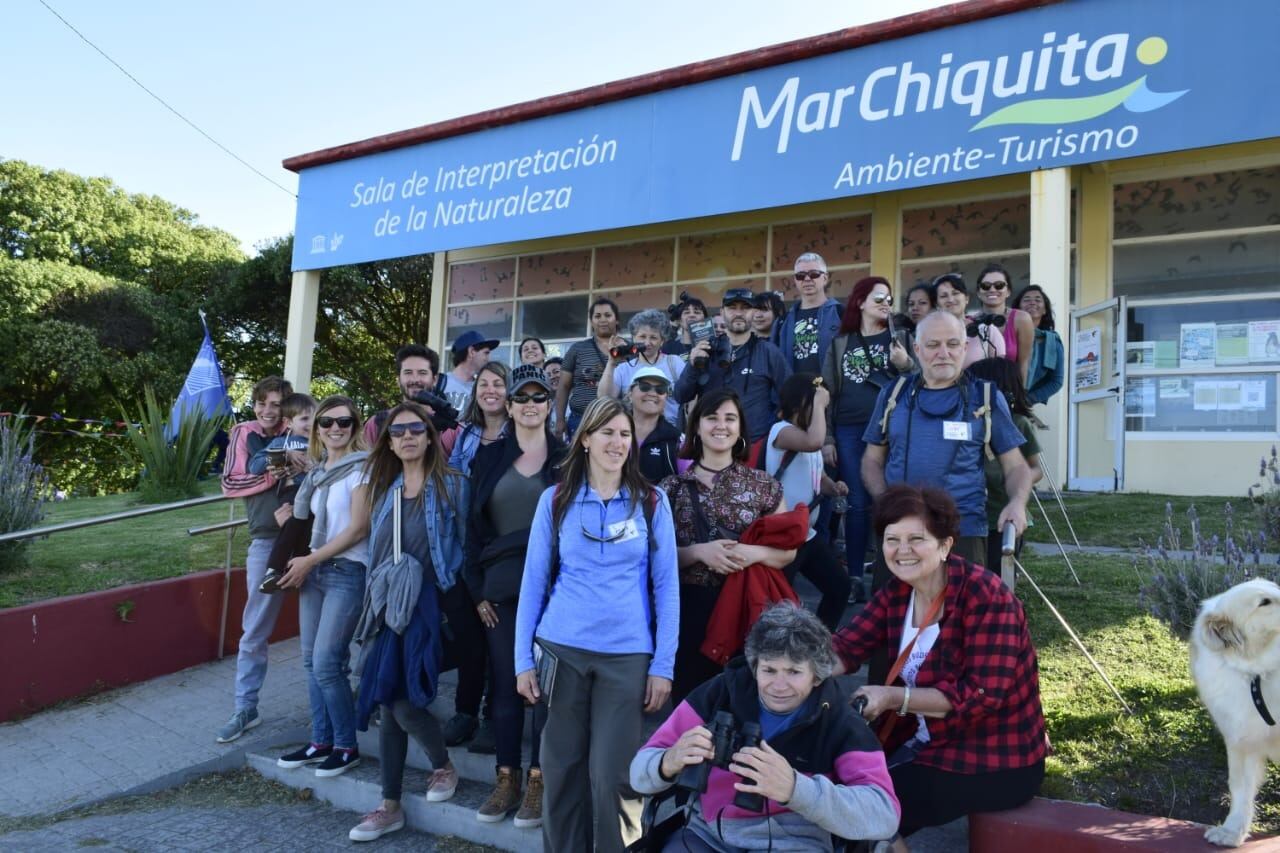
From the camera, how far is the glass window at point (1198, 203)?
9016 mm

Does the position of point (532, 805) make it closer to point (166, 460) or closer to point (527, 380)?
point (527, 380)

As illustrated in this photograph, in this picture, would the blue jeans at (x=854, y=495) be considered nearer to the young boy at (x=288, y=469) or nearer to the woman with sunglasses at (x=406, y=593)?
the woman with sunglasses at (x=406, y=593)

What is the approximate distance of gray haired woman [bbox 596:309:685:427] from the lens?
5.20m

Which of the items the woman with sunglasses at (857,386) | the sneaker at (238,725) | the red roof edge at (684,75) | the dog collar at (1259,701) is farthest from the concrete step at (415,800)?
the red roof edge at (684,75)

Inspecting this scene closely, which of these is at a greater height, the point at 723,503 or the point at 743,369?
the point at 743,369

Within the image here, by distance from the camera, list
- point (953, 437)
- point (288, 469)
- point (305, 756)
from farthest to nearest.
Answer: point (288, 469) < point (305, 756) < point (953, 437)

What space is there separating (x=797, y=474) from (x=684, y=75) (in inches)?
310

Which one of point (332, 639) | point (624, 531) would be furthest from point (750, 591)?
point (332, 639)

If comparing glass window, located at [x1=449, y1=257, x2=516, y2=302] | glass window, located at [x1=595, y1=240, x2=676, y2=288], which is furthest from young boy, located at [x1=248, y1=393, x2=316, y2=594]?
glass window, located at [x1=449, y1=257, x2=516, y2=302]

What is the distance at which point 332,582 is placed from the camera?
4309 millimetres

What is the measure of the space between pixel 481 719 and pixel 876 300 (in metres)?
3.02

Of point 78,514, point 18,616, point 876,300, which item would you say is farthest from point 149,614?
point 876,300

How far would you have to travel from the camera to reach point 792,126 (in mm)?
9836

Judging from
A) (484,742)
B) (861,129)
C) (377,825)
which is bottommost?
(377,825)
